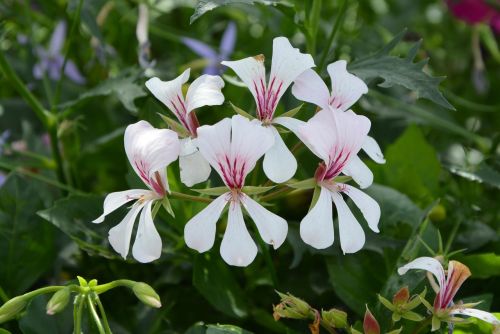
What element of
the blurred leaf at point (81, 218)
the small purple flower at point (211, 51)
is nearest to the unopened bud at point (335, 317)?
the blurred leaf at point (81, 218)

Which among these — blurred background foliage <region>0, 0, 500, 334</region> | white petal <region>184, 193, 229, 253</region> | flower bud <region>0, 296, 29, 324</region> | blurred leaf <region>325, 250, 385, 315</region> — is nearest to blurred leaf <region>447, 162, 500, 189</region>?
blurred background foliage <region>0, 0, 500, 334</region>

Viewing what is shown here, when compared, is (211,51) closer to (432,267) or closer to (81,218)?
(81,218)

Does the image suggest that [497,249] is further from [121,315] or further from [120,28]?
[120,28]

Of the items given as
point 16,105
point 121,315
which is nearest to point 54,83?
point 16,105

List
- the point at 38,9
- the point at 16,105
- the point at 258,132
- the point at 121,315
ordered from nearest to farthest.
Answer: the point at 258,132, the point at 121,315, the point at 16,105, the point at 38,9

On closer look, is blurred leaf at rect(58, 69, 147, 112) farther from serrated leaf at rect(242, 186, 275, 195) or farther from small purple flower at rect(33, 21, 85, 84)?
small purple flower at rect(33, 21, 85, 84)

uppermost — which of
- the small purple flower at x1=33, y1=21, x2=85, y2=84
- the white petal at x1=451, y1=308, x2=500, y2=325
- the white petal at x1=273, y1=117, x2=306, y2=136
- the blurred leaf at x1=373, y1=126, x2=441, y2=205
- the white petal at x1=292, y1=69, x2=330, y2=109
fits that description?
the white petal at x1=292, y1=69, x2=330, y2=109

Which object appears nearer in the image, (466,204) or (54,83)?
(466,204)
